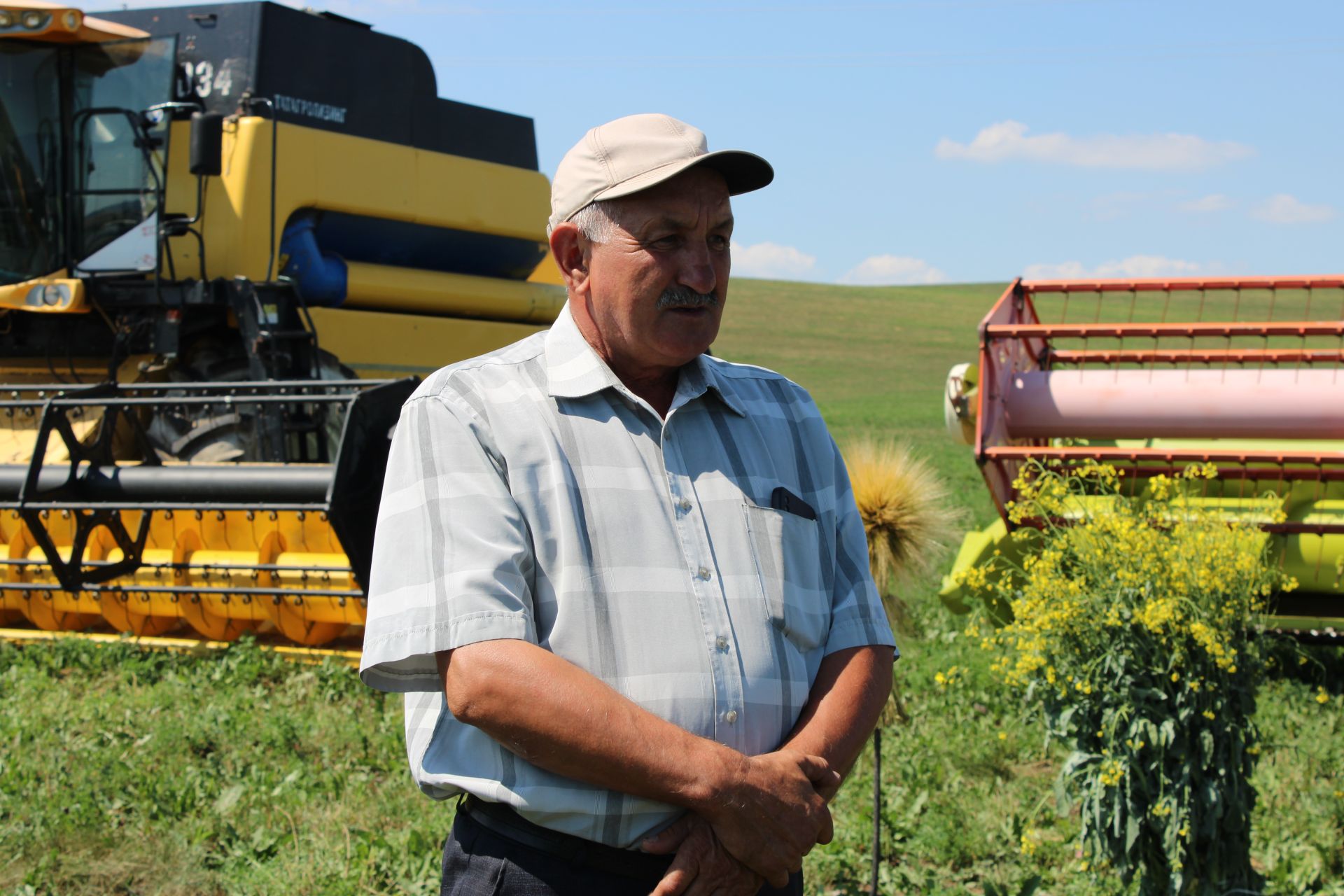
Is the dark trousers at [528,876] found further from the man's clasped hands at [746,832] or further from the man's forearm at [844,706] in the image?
the man's forearm at [844,706]

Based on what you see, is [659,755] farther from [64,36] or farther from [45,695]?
[64,36]

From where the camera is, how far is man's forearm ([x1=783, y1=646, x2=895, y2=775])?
78.2 inches

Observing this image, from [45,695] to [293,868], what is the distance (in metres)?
2.33

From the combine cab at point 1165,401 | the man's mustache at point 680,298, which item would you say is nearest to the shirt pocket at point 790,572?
the man's mustache at point 680,298

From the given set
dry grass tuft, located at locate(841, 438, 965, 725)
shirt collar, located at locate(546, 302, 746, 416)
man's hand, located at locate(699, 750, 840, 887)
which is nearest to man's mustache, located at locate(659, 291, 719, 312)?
shirt collar, located at locate(546, 302, 746, 416)

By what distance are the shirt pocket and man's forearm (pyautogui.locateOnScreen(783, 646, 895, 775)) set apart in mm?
63

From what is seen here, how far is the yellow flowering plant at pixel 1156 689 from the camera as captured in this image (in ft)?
10.2

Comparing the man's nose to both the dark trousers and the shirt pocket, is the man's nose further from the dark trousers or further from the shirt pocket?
the dark trousers

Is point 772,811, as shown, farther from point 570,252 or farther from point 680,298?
point 570,252

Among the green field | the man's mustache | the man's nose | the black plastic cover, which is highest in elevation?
the black plastic cover

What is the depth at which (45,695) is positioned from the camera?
533 cm

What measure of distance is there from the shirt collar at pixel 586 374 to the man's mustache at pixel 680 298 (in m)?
0.13

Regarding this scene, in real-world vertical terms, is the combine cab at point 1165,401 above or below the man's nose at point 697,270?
below

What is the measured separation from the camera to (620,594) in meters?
1.88
